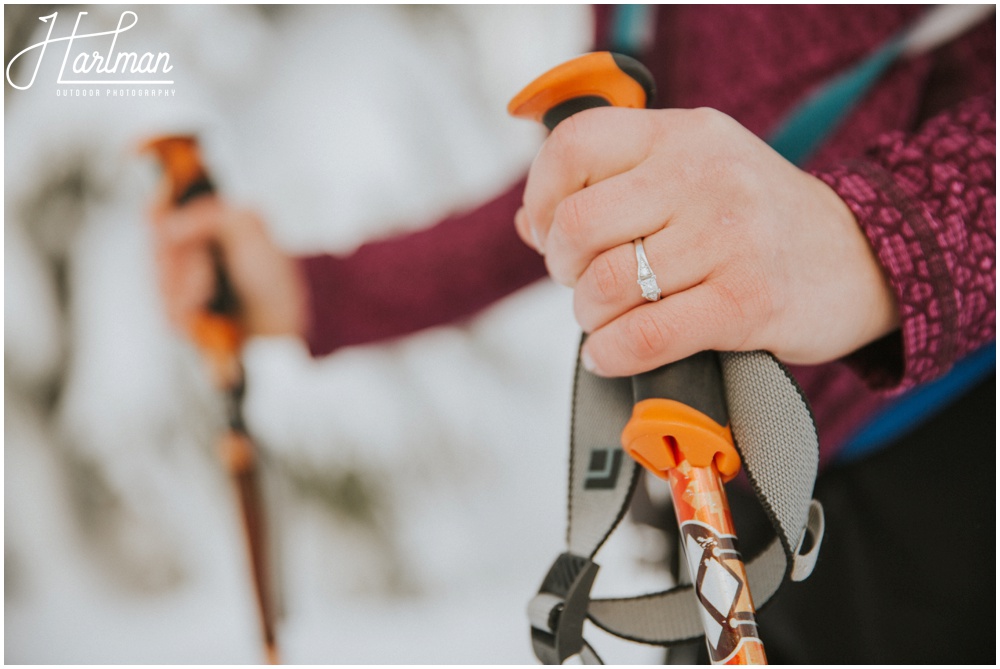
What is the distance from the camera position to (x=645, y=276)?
0.27 meters

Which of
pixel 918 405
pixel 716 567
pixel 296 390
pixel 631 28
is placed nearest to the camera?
pixel 716 567

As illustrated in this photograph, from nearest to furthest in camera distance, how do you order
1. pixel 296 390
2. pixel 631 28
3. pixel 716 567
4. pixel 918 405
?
pixel 716 567
pixel 918 405
pixel 631 28
pixel 296 390

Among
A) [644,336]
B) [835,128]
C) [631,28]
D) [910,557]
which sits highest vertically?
[631,28]

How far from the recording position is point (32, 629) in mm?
604

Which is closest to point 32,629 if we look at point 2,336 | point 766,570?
point 2,336

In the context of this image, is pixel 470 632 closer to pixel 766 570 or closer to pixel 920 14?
pixel 766 570

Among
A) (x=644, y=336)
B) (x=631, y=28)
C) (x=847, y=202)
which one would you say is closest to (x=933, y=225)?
(x=847, y=202)

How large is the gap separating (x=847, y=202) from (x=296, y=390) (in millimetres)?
481

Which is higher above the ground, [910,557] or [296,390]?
[296,390]

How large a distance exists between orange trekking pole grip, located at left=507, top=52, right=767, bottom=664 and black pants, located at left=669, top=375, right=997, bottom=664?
5.2 inches

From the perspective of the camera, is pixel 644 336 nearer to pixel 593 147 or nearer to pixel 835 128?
pixel 593 147

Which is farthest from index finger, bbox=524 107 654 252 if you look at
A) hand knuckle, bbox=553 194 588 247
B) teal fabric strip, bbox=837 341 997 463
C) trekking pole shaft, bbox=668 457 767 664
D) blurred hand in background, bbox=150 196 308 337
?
blurred hand in background, bbox=150 196 308 337

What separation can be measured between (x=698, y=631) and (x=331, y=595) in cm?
41

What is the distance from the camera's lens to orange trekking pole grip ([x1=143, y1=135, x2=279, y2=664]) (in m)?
0.58
